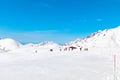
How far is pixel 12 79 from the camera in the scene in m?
21.7

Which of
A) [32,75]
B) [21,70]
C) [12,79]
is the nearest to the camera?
[12,79]

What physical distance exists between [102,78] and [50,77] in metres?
4.41

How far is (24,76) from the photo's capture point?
22750 millimetres

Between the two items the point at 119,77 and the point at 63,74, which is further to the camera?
the point at 63,74

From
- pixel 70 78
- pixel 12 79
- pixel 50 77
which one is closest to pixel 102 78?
pixel 70 78

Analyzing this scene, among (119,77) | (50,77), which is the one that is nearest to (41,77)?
(50,77)

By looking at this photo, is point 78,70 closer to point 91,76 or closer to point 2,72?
point 91,76

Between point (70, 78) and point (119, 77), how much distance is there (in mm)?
4169

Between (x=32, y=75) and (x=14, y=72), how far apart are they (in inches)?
88.8

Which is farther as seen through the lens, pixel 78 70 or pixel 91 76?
pixel 78 70

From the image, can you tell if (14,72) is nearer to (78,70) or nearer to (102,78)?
(78,70)

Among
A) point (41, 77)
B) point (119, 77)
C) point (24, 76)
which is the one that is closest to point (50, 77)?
point (41, 77)

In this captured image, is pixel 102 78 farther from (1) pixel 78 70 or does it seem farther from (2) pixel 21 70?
(2) pixel 21 70

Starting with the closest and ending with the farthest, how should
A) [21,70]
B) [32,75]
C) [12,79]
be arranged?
[12,79], [32,75], [21,70]
